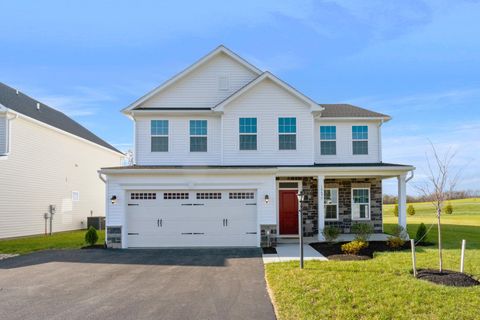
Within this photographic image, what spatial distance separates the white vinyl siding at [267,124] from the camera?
56.7 ft

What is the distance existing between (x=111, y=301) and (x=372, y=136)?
14.6 meters

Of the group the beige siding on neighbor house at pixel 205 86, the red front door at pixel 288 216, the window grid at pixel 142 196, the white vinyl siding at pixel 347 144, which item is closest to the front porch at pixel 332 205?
the red front door at pixel 288 216

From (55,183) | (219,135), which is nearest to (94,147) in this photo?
(55,183)

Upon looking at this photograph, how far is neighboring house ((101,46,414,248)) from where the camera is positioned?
1549cm

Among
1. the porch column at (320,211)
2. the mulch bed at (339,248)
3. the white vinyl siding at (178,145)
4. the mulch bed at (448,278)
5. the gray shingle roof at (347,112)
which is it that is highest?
the gray shingle roof at (347,112)

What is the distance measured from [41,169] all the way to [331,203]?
16.1 metres

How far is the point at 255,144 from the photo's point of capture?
17422 millimetres

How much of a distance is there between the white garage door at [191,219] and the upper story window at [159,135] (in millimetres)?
2742

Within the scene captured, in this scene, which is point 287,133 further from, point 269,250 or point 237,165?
point 269,250

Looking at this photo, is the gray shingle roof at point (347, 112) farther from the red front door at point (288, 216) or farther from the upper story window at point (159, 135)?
the upper story window at point (159, 135)

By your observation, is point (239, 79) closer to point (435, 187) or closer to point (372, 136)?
point (372, 136)

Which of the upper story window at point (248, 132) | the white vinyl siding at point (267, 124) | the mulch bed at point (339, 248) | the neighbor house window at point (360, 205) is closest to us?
the mulch bed at point (339, 248)

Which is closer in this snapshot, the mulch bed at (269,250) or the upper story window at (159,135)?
the mulch bed at (269,250)

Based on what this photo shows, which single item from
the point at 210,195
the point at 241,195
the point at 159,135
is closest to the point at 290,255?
the point at 241,195
